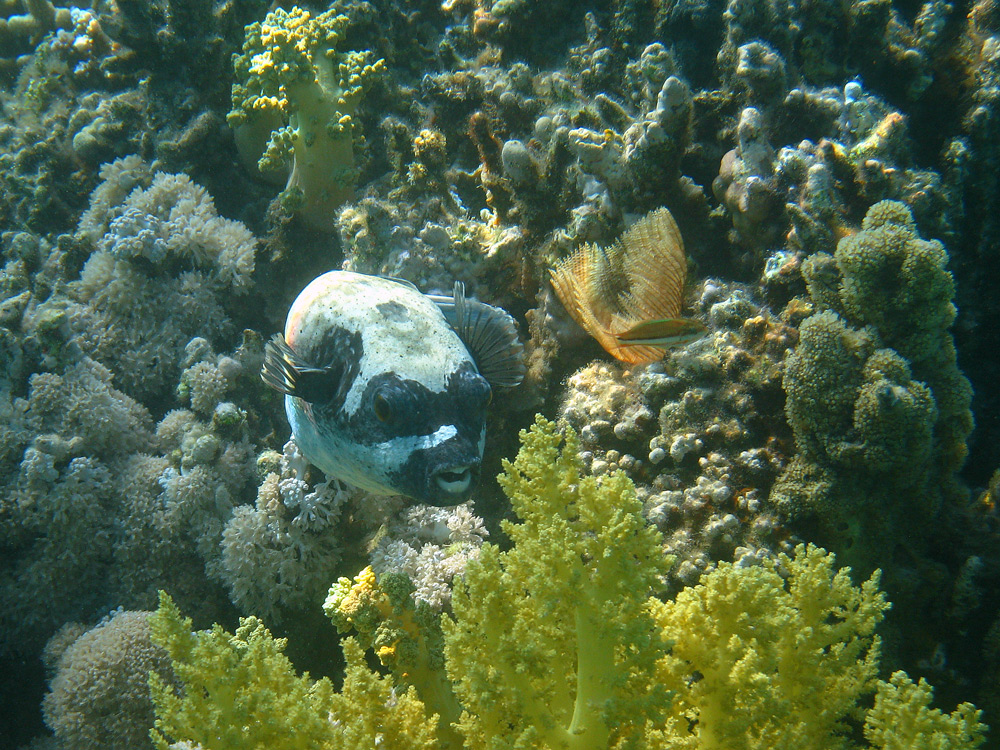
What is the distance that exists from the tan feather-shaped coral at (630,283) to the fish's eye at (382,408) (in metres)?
1.42

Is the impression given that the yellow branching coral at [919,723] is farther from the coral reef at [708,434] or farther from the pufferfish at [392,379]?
the pufferfish at [392,379]

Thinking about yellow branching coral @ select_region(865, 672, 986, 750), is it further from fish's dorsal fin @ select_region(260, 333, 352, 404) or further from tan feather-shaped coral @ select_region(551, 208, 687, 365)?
fish's dorsal fin @ select_region(260, 333, 352, 404)

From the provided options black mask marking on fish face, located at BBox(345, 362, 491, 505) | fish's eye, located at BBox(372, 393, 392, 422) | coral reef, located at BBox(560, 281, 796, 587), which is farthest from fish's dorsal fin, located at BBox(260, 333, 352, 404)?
coral reef, located at BBox(560, 281, 796, 587)

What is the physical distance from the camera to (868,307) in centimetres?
282

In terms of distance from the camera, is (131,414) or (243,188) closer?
(131,414)

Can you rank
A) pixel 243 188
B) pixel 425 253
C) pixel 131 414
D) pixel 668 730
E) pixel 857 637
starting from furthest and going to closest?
pixel 243 188 < pixel 131 414 < pixel 425 253 < pixel 857 637 < pixel 668 730

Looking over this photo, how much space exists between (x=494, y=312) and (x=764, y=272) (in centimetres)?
170

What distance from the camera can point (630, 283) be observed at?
11.6ft

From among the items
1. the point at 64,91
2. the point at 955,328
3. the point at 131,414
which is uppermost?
the point at 64,91

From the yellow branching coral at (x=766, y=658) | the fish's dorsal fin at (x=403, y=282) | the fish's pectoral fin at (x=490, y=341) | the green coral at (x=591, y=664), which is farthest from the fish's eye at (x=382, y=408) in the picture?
the yellow branching coral at (x=766, y=658)

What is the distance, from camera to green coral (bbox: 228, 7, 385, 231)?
4.64 metres

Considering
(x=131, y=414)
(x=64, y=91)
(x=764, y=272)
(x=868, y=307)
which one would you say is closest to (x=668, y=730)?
(x=868, y=307)

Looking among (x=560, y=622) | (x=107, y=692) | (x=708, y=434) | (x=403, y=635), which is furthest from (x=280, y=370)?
(x=107, y=692)

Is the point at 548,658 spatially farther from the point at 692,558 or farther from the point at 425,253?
the point at 425,253
